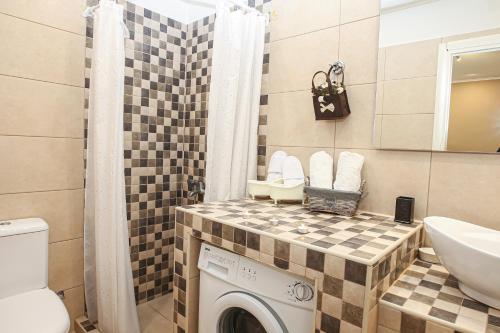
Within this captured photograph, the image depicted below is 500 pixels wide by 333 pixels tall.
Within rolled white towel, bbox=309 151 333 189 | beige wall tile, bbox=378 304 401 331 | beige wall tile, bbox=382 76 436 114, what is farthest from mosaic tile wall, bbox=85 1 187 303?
beige wall tile, bbox=378 304 401 331

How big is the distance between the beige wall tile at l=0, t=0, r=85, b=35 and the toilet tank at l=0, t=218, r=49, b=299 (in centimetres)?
108

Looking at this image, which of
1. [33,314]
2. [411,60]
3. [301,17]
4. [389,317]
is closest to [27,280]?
[33,314]

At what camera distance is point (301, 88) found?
67.7 inches

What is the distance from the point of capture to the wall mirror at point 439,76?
1.18m

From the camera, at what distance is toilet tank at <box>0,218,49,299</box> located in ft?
4.64

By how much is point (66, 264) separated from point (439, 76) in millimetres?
2221

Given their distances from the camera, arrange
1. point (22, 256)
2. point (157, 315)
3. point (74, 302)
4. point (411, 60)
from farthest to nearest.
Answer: point (157, 315), point (74, 302), point (22, 256), point (411, 60)

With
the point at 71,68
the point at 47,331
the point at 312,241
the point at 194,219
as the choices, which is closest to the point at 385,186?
the point at 312,241

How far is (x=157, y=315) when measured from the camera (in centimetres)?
207

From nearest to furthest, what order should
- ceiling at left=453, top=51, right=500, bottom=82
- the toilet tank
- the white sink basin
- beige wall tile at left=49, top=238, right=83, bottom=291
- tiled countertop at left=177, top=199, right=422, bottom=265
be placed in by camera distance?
the white sink basin < tiled countertop at left=177, top=199, right=422, bottom=265 < ceiling at left=453, top=51, right=500, bottom=82 < the toilet tank < beige wall tile at left=49, top=238, right=83, bottom=291

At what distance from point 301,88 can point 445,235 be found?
110 centimetres

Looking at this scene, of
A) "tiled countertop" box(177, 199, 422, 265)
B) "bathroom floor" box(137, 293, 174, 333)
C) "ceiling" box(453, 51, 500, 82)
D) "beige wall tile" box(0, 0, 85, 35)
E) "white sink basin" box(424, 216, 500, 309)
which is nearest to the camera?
"white sink basin" box(424, 216, 500, 309)

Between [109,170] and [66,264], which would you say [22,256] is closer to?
[66,264]

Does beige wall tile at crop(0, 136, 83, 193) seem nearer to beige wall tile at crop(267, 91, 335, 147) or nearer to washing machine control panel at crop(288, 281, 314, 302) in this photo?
beige wall tile at crop(267, 91, 335, 147)
